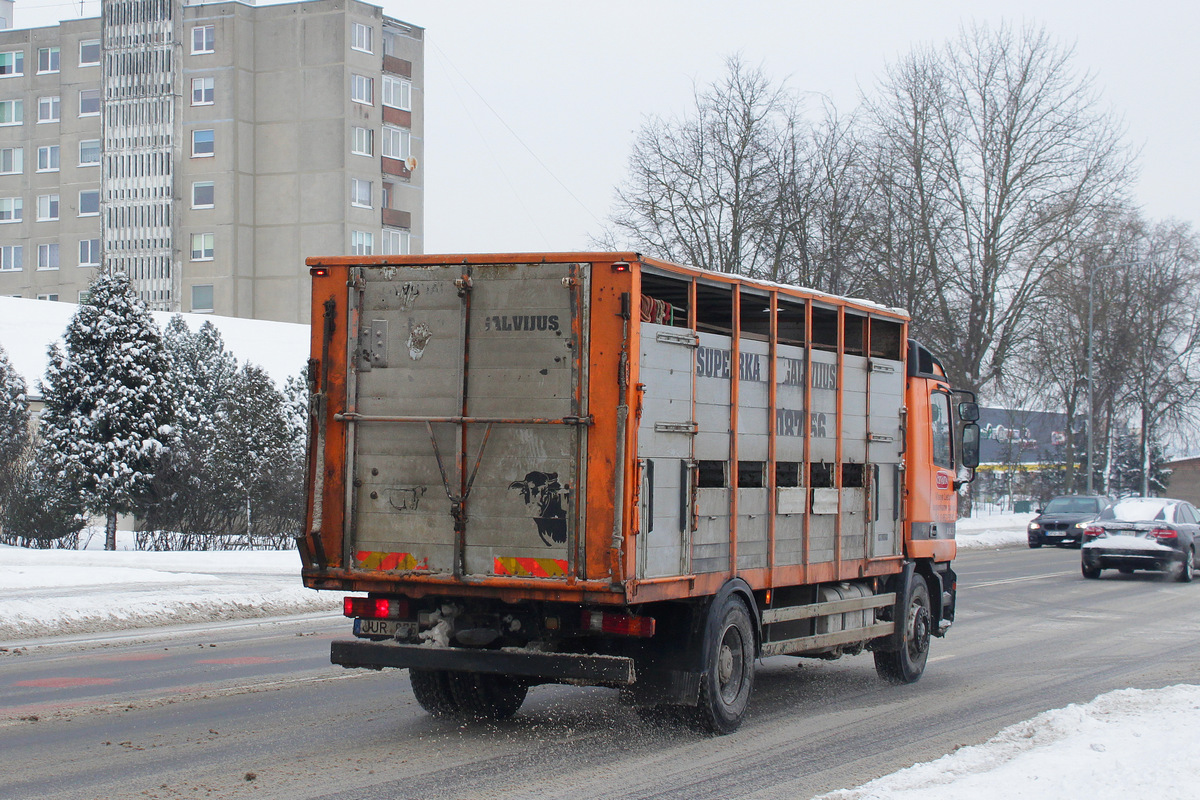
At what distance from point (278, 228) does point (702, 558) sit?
75470 millimetres

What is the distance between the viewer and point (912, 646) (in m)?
11.0

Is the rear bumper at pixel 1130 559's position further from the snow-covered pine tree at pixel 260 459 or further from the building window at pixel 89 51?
the building window at pixel 89 51

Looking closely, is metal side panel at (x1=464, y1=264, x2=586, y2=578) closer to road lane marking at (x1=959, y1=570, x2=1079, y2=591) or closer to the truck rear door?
the truck rear door

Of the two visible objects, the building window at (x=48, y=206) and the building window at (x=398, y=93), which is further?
the building window at (x=48, y=206)

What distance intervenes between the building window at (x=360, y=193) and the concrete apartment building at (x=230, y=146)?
0.08 meters

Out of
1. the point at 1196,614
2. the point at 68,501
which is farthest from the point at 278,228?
the point at 1196,614

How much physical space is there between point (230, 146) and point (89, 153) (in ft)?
35.2

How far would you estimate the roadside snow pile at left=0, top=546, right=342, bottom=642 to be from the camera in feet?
47.4

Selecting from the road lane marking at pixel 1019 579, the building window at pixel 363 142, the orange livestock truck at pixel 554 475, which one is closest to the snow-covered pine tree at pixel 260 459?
the road lane marking at pixel 1019 579

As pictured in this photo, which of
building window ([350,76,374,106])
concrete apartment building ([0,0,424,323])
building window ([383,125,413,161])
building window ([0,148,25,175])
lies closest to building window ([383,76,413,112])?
concrete apartment building ([0,0,424,323])

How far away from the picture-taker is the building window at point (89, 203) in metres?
82.4

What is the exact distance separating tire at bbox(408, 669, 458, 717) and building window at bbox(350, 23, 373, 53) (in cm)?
7284

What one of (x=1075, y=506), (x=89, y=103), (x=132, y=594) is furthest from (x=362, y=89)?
(x=132, y=594)

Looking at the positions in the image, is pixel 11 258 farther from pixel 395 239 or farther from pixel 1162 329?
pixel 1162 329
